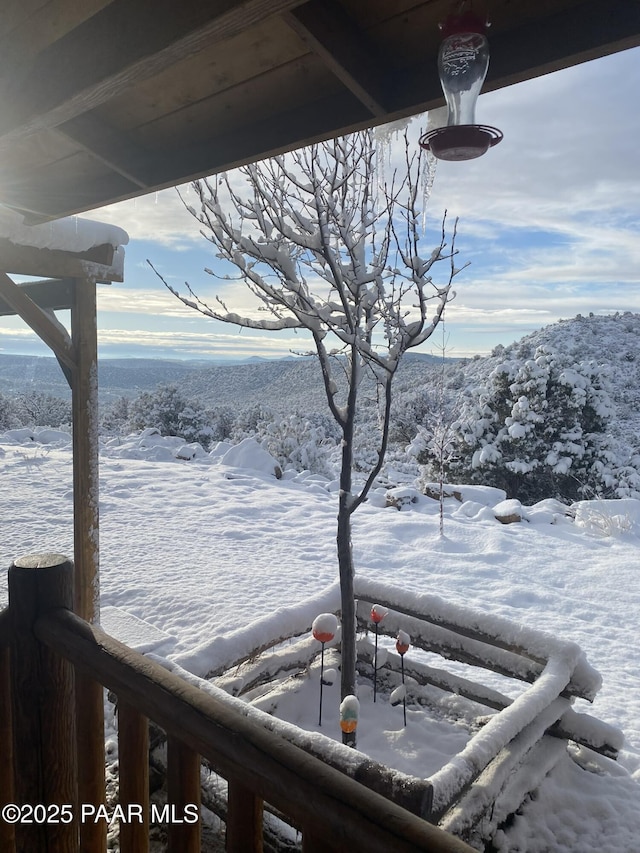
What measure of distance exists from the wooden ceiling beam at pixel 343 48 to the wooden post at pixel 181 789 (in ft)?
4.73

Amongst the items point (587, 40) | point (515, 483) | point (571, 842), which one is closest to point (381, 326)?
point (587, 40)

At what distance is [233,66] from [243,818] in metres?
1.76

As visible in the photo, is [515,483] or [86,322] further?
[515,483]

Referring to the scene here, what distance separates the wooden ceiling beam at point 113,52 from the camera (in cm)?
108

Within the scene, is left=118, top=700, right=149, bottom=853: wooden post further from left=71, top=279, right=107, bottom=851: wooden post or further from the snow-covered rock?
the snow-covered rock

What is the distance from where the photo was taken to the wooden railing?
28.6 inches

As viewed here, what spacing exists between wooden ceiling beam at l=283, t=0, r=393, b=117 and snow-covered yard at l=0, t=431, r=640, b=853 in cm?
A: 223

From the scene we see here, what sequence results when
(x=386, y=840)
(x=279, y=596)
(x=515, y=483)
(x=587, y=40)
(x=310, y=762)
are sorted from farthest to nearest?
1. (x=515, y=483)
2. (x=279, y=596)
3. (x=587, y=40)
4. (x=310, y=762)
5. (x=386, y=840)

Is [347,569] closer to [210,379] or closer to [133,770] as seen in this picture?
[133,770]

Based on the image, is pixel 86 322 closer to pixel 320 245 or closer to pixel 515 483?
pixel 320 245

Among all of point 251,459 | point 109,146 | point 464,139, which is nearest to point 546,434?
point 251,459

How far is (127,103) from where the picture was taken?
187cm

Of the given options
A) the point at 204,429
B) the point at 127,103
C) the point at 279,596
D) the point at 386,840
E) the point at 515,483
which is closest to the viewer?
the point at 386,840

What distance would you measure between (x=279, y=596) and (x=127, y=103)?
3931 mm
